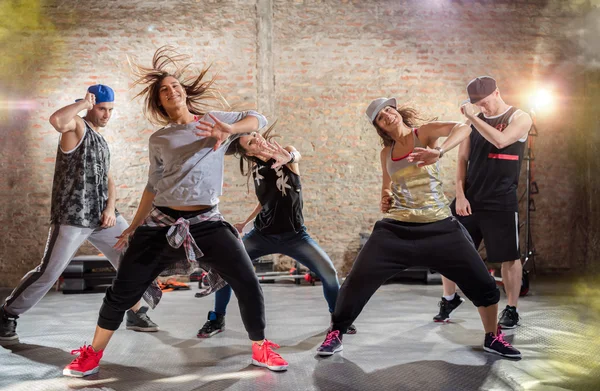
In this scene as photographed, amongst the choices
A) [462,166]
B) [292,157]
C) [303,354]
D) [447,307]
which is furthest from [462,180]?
[303,354]

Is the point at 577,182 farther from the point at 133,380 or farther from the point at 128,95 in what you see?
the point at 133,380

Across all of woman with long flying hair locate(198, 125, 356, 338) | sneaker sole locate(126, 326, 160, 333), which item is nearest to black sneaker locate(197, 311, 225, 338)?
woman with long flying hair locate(198, 125, 356, 338)

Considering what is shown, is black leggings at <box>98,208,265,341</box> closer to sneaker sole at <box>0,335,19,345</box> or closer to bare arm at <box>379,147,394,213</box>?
bare arm at <box>379,147,394,213</box>

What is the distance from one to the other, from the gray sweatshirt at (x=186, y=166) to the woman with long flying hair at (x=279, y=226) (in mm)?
715

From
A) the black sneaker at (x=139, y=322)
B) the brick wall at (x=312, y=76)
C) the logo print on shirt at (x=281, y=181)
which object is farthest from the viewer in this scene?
the brick wall at (x=312, y=76)

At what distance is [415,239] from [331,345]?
0.74 m

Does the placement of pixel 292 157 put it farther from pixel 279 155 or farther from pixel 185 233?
pixel 185 233

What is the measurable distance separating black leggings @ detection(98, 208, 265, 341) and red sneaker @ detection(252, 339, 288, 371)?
0.89 feet

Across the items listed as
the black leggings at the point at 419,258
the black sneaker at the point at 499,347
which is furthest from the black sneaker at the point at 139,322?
the black sneaker at the point at 499,347

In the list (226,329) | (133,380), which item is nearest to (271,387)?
(133,380)

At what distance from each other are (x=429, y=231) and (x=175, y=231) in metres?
1.26

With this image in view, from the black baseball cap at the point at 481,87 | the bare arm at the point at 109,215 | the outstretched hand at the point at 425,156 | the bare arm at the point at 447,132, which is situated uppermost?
the black baseball cap at the point at 481,87

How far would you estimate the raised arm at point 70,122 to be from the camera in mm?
2926

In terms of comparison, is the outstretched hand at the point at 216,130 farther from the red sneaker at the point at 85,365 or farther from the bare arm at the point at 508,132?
the bare arm at the point at 508,132
